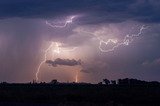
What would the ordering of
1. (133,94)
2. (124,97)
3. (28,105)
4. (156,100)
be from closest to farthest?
1. (28,105)
2. (156,100)
3. (124,97)
4. (133,94)

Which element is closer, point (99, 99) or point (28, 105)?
point (28, 105)

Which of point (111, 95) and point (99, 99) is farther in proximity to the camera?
point (111, 95)

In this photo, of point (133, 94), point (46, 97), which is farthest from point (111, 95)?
point (46, 97)

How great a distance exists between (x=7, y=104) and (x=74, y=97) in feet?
78.2

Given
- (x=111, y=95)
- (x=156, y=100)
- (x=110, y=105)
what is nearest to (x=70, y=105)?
(x=110, y=105)

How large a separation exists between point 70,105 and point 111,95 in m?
25.7

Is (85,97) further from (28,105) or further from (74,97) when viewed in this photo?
(28,105)

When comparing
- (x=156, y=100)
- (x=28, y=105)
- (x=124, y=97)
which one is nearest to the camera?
(x=28, y=105)

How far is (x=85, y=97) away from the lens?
6725cm

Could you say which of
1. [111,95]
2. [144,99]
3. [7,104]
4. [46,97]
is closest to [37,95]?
[46,97]

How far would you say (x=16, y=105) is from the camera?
4353 centimetres

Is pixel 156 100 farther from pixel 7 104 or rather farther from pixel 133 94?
pixel 7 104

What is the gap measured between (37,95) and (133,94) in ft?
40.2

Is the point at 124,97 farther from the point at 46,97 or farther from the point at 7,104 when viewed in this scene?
the point at 7,104
